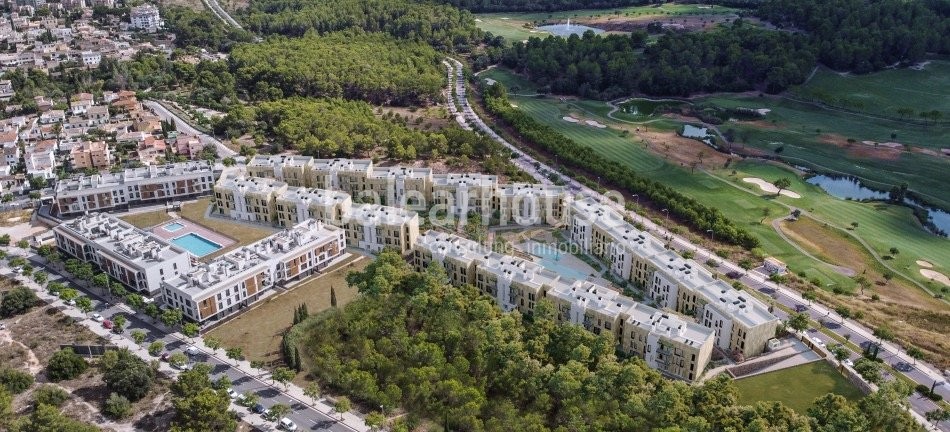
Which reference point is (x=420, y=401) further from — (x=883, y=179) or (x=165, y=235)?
(x=883, y=179)

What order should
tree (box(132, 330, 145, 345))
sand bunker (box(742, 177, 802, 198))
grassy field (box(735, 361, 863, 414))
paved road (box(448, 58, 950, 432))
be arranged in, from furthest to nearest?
sand bunker (box(742, 177, 802, 198)) < tree (box(132, 330, 145, 345)) < paved road (box(448, 58, 950, 432)) < grassy field (box(735, 361, 863, 414))

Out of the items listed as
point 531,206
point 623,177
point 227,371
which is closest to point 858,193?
point 623,177

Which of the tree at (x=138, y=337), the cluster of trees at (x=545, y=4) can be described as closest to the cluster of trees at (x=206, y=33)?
the cluster of trees at (x=545, y=4)

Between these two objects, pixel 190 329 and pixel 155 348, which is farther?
pixel 190 329

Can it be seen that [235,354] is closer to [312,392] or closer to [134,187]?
[312,392]

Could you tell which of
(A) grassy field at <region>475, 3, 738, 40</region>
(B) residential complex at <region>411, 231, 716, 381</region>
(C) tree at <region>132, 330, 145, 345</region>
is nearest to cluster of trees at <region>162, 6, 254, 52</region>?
(A) grassy field at <region>475, 3, 738, 40</region>

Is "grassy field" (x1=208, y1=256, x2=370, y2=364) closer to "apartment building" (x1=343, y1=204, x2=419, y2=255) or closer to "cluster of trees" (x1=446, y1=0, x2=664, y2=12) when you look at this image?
"apartment building" (x1=343, y1=204, x2=419, y2=255)

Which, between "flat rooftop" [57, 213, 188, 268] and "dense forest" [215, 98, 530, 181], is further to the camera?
"dense forest" [215, 98, 530, 181]
